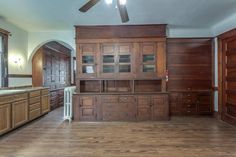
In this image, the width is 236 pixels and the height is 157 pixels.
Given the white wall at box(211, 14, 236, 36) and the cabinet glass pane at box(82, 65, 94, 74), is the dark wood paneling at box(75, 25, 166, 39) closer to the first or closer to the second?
the cabinet glass pane at box(82, 65, 94, 74)

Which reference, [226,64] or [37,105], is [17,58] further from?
[226,64]

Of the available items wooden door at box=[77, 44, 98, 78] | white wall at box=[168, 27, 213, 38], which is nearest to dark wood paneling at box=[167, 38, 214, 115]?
white wall at box=[168, 27, 213, 38]

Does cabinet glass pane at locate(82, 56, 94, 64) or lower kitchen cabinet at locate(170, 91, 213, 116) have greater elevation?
cabinet glass pane at locate(82, 56, 94, 64)

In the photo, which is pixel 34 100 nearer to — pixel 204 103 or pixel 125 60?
pixel 125 60

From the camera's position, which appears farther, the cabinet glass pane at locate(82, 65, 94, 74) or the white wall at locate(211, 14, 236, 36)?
the cabinet glass pane at locate(82, 65, 94, 74)

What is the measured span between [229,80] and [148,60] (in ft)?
6.65

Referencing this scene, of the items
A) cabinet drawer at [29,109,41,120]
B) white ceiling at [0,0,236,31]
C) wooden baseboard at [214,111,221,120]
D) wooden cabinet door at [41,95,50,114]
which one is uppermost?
white ceiling at [0,0,236,31]

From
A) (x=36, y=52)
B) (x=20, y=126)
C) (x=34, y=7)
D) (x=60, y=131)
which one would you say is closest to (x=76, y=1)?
(x=34, y=7)

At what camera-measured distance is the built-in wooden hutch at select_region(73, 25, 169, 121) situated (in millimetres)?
5723

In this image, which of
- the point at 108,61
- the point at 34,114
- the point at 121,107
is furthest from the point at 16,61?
the point at 121,107

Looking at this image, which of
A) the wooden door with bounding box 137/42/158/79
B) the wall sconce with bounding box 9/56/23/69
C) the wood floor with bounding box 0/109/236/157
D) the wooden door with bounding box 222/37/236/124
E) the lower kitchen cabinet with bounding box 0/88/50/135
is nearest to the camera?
the wood floor with bounding box 0/109/236/157

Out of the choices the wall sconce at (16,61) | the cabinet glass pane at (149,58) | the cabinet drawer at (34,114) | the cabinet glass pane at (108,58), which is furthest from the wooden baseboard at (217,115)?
the wall sconce at (16,61)

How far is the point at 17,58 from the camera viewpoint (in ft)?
19.4

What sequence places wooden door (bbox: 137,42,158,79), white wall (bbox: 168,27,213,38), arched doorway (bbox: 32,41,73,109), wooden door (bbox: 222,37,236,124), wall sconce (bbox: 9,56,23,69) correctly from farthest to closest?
arched doorway (bbox: 32,41,73,109)
white wall (bbox: 168,27,213,38)
wooden door (bbox: 137,42,158,79)
wall sconce (bbox: 9,56,23,69)
wooden door (bbox: 222,37,236,124)
